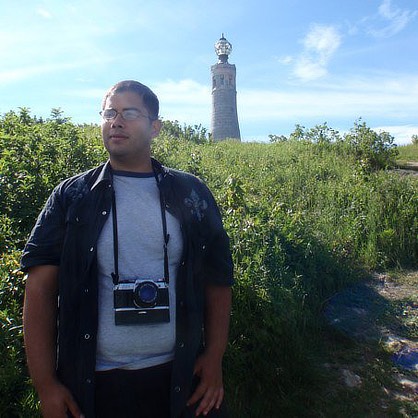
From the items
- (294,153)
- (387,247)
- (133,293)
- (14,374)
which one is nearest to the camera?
(133,293)

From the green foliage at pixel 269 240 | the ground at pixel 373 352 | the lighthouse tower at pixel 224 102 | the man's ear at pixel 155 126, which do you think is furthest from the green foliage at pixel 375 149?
the lighthouse tower at pixel 224 102

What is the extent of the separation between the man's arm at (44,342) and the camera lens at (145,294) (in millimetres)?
351

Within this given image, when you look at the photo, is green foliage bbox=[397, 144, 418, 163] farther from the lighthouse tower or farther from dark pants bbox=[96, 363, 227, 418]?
the lighthouse tower

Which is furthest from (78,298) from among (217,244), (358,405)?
(358,405)

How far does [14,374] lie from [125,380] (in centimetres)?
117

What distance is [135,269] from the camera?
1799 millimetres

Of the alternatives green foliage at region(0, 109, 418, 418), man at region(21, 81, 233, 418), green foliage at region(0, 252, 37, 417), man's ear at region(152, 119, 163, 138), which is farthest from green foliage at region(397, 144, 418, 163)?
man at region(21, 81, 233, 418)

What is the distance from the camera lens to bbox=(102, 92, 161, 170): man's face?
6.50ft

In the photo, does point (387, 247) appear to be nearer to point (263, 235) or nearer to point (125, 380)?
point (263, 235)

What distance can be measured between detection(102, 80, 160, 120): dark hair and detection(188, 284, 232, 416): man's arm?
90 centimetres

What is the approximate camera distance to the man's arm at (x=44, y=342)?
1725 millimetres

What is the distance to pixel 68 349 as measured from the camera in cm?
175

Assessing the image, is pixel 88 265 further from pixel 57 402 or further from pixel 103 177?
pixel 57 402

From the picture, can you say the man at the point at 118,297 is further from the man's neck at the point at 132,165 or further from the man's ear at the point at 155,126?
the man's ear at the point at 155,126
